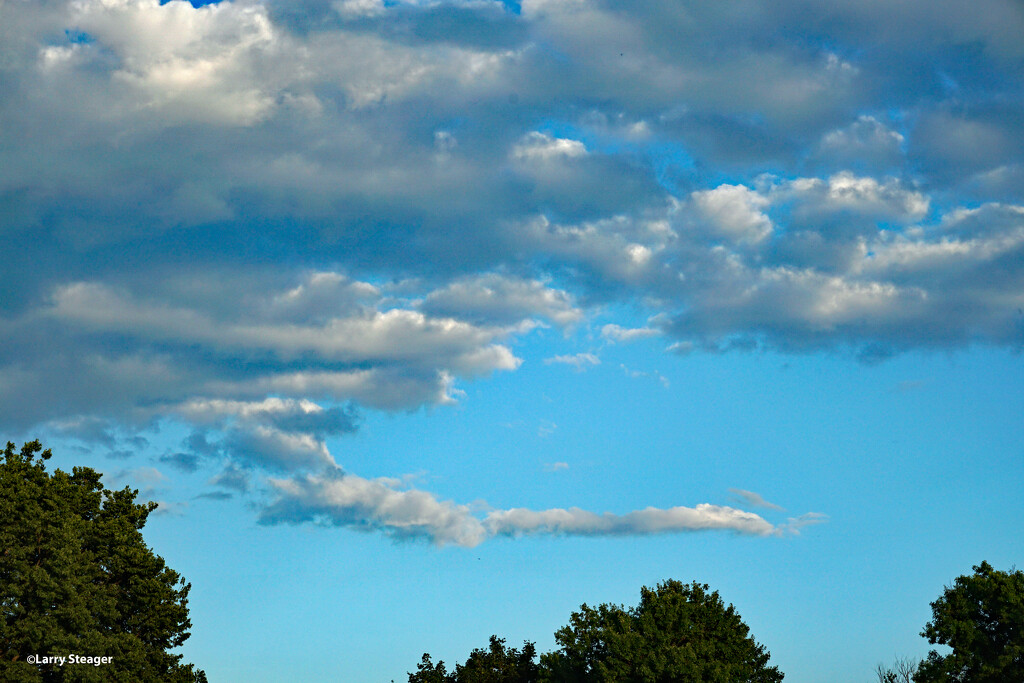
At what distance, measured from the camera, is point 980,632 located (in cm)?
7144

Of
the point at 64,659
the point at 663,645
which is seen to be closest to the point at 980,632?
the point at 663,645

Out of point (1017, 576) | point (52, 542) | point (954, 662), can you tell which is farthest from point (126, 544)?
point (1017, 576)

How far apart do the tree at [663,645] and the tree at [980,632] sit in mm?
15251

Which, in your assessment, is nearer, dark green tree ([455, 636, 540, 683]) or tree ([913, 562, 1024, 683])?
tree ([913, 562, 1024, 683])

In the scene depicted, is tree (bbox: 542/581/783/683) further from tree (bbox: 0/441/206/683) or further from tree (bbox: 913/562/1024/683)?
tree (bbox: 0/441/206/683)

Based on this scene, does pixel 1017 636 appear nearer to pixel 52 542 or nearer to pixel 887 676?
pixel 887 676

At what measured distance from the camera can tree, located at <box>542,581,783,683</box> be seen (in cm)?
7931

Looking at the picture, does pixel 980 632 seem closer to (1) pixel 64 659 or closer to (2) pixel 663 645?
(2) pixel 663 645

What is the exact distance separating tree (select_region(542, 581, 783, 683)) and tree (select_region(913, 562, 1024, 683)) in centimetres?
1525

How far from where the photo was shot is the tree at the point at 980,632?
227 ft

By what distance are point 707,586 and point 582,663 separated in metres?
12.3

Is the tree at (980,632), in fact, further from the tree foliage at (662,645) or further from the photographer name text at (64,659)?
the photographer name text at (64,659)

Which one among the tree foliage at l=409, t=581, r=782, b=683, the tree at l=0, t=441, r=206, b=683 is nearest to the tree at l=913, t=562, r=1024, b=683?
the tree foliage at l=409, t=581, r=782, b=683

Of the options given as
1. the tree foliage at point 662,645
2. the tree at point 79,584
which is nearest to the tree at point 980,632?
the tree foliage at point 662,645
